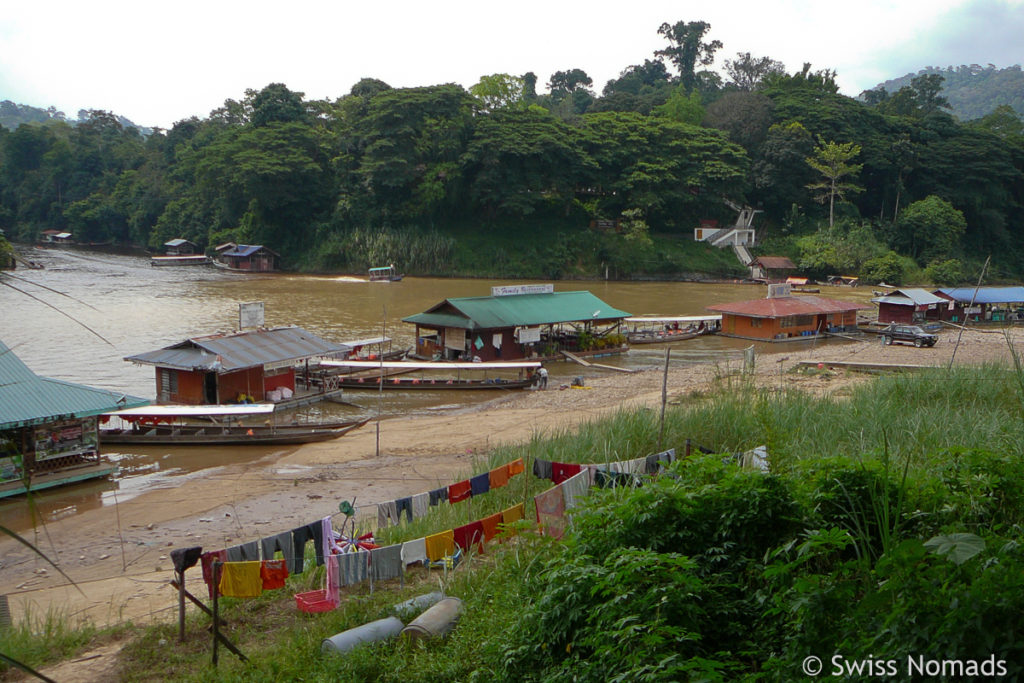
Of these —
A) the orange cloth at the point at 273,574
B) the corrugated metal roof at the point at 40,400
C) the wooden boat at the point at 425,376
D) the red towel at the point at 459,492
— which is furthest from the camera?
the wooden boat at the point at 425,376

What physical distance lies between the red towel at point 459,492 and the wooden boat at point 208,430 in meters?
10.1

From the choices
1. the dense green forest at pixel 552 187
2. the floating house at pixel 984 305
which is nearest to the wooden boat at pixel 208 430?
the floating house at pixel 984 305

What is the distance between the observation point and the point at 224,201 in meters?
69.3

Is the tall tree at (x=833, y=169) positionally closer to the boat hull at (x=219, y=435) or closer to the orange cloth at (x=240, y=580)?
the boat hull at (x=219, y=435)

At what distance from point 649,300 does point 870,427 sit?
1616 inches

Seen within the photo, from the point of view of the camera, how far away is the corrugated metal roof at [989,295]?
1571 inches

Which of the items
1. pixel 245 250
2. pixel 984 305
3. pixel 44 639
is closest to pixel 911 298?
pixel 984 305

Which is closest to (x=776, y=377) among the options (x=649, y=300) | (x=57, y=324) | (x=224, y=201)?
(x=649, y=300)

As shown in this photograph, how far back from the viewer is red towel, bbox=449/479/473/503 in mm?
10695

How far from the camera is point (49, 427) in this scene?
16266mm

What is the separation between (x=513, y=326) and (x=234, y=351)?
1097 cm

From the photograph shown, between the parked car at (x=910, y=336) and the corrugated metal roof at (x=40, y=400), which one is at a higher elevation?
the corrugated metal roof at (x=40, y=400)

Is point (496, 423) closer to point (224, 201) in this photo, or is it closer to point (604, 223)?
point (604, 223)

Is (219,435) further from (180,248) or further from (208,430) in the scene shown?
(180,248)
